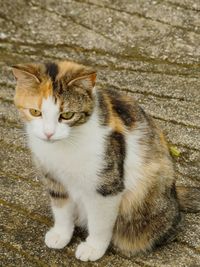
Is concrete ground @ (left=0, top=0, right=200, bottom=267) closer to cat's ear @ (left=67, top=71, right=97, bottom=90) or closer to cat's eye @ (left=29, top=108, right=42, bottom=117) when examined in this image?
cat's eye @ (left=29, top=108, right=42, bottom=117)

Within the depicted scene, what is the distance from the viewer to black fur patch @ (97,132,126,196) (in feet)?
9.37

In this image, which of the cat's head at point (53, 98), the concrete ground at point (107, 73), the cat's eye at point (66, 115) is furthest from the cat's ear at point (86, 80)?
the concrete ground at point (107, 73)

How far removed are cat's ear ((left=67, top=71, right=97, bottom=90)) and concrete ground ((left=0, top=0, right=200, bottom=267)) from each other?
109 centimetres

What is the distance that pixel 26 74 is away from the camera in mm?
2693

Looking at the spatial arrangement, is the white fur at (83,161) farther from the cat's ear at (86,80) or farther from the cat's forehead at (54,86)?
the cat's ear at (86,80)

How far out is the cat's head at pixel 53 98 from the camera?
265 cm

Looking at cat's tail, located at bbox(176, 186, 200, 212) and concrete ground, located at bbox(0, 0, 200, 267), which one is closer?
concrete ground, located at bbox(0, 0, 200, 267)

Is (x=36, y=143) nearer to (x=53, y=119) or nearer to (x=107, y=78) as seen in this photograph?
(x=53, y=119)

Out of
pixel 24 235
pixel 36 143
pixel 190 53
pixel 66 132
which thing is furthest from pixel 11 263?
pixel 190 53

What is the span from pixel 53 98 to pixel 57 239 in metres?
1.01

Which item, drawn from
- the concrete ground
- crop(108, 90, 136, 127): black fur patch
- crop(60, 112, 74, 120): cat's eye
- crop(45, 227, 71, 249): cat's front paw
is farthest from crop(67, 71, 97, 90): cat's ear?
the concrete ground

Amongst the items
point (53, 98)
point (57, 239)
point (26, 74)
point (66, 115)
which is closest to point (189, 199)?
point (57, 239)

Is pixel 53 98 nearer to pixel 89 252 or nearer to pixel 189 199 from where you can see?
pixel 89 252

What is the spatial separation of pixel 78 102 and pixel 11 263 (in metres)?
1.11
